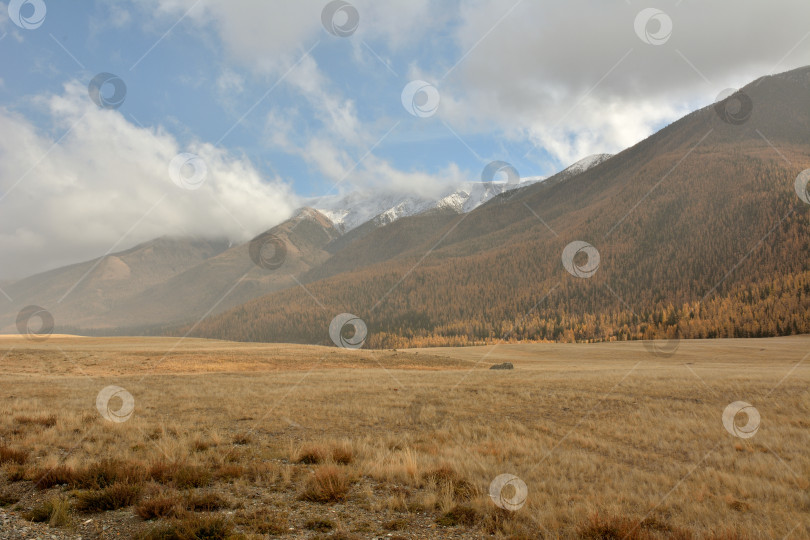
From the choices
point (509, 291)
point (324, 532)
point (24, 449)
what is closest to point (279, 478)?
point (324, 532)

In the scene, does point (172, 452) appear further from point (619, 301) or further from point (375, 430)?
point (619, 301)

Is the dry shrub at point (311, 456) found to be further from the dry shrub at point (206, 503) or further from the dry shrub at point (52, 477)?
the dry shrub at point (52, 477)

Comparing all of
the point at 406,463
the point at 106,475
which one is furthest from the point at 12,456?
the point at 406,463

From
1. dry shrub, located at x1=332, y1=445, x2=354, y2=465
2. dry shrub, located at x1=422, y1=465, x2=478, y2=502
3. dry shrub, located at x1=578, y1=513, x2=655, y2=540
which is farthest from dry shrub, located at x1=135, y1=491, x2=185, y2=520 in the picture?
dry shrub, located at x1=578, y1=513, x2=655, y2=540

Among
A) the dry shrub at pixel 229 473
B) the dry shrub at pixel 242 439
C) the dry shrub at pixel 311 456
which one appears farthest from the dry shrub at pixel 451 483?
the dry shrub at pixel 242 439

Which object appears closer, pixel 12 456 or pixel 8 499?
pixel 8 499

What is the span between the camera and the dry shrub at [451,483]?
28.8ft

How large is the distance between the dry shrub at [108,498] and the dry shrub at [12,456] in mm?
3624

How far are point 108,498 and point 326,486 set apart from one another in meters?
3.95

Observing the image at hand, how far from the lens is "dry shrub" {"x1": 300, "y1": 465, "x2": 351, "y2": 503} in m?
8.48

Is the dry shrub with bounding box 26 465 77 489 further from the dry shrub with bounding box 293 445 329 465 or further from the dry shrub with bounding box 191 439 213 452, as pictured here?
the dry shrub with bounding box 293 445 329 465

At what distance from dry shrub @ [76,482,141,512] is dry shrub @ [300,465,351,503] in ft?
10.3

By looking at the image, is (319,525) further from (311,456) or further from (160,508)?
(311,456)

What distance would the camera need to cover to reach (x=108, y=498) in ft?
25.8
